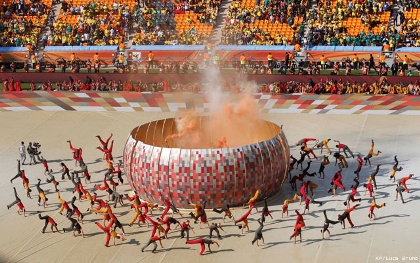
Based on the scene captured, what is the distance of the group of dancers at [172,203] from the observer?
2597 cm

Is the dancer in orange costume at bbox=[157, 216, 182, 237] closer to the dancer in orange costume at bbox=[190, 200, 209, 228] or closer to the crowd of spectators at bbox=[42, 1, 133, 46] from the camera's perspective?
the dancer in orange costume at bbox=[190, 200, 209, 228]

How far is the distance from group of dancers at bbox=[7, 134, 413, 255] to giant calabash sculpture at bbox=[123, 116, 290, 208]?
1.20 ft

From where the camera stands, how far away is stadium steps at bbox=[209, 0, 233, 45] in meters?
55.2

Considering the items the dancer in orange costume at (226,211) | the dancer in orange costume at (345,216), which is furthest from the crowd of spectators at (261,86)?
the dancer in orange costume at (345,216)

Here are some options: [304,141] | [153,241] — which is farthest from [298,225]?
[304,141]

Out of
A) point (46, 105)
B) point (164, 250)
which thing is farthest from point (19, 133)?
point (164, 250)

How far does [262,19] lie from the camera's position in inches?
2213

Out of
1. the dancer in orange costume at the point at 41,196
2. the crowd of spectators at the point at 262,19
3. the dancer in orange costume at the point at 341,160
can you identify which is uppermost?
the crowd of spectators at the point at 262,19

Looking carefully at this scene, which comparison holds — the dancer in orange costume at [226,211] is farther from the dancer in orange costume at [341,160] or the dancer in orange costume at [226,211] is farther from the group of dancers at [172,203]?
the dancer in orange costume at [341,160]

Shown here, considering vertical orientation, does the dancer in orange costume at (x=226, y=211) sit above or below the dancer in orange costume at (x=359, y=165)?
below

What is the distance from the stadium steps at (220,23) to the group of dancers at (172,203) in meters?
22.6

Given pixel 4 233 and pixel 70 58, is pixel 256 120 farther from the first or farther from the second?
pixel 70 58

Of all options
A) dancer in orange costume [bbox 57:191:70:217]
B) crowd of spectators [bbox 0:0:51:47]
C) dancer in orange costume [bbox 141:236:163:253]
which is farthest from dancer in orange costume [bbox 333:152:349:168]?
crowd of spectators [bbox 0:0:51:47]

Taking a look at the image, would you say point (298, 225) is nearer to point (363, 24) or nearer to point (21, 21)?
point (363, 24)
